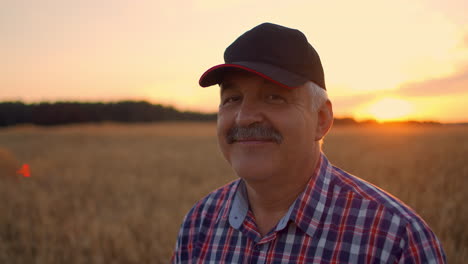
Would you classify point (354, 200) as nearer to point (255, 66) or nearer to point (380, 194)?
point (380, 194)

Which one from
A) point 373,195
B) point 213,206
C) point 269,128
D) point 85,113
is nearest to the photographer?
point 373,195

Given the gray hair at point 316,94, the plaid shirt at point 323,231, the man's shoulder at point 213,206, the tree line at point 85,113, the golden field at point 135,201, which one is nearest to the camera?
the plaid shirt at point 323,231

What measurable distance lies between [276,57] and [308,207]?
73 centimetres

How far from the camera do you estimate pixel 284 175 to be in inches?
72.2

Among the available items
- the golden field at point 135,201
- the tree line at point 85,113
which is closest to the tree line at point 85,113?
the tree line at point 85,113

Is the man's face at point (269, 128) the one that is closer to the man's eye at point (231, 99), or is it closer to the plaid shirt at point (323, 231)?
the man's eye at point (231, 99)


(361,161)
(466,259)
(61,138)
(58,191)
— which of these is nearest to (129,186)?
(58,191)

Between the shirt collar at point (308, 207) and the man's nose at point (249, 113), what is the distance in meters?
0.40

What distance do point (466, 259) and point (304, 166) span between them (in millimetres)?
2472

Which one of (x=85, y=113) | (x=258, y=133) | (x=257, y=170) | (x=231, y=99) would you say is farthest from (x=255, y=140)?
(x=85, y=113)

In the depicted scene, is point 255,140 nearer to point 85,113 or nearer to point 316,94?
point 316,94

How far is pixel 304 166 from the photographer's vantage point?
6.13 feet

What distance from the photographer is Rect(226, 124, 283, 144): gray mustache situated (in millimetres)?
1780

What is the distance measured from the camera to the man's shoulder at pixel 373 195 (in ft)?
5.14
